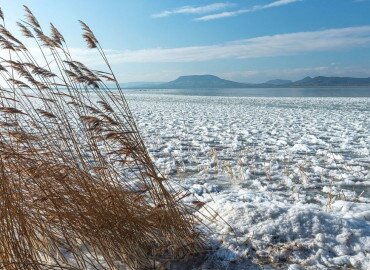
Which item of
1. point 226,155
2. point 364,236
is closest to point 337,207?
point 364,236

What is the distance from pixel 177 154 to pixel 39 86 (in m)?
5.40

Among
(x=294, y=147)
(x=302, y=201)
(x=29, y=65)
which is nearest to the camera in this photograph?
(x=29, y=65)

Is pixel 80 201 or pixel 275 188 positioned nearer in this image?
pixel 80 201

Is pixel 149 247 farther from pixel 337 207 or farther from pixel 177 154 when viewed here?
pixel 177 154

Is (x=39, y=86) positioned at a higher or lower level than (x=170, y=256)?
higher

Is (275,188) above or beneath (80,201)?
beneath

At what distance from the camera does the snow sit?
10.6 ft

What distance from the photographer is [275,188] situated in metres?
5.73

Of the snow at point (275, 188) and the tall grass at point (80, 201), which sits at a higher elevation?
the tall grass at point (80, 201)

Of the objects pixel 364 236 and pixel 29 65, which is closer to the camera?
pixel 29 65

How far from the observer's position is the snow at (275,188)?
10.6 feet

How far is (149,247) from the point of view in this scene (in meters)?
3.22

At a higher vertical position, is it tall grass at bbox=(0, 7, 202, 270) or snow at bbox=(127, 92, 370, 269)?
tall grass at bbox=(0, 7, 202, 270)

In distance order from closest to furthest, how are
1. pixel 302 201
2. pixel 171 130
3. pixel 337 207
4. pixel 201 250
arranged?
pixel 201 250, pixel 337 207, pixel 302 201, pixel 171 130
